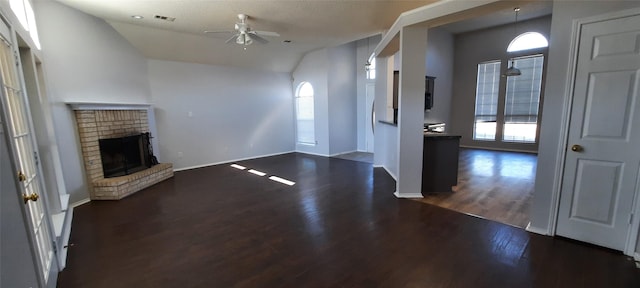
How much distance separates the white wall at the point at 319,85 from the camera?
21.9 feet

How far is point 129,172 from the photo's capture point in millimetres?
4422

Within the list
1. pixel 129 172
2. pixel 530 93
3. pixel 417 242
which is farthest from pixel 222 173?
pixel 530 93

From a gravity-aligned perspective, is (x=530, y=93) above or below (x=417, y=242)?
above

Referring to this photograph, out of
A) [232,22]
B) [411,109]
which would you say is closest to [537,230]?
[411,109]

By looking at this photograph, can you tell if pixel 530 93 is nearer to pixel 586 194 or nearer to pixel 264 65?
pixel 586 194

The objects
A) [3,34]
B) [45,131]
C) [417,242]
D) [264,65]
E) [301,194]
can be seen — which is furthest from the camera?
[264,65]

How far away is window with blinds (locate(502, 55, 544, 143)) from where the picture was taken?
22.0 ft

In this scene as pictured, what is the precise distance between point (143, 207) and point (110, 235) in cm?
80

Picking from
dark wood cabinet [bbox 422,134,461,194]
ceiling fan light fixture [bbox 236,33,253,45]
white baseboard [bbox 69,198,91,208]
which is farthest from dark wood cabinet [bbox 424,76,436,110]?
white baseboard [bbox 69,198,91,208]

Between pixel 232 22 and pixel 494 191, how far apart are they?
4.99 metres

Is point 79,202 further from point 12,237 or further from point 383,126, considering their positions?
point 383,126

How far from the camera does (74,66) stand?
12.4ft

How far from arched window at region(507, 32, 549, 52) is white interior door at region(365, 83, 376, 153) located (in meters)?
3.93

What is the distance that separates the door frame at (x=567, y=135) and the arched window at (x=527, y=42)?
567cm
